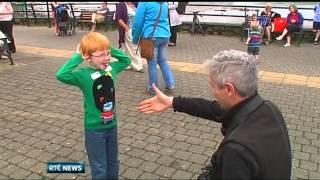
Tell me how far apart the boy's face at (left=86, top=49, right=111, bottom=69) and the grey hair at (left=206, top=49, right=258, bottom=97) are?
3.52ft

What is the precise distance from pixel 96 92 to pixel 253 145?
158 cm

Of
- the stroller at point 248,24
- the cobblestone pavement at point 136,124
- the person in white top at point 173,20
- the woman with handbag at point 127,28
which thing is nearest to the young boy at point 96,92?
the cobblestone pavement at point 136,124

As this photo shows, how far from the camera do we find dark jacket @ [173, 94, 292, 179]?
184 cm

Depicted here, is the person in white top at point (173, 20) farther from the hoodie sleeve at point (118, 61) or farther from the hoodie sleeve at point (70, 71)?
the hoodie sleeve at point (70, 71)

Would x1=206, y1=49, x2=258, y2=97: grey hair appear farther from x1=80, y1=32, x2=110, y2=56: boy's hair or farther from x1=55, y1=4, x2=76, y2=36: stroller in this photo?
x1=55, y1=4, x2=76, y2=36: stroller

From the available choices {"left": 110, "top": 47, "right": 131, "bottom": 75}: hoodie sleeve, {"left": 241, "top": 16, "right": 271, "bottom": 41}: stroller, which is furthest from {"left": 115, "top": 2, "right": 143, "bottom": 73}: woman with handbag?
{"left": 241, "top": 16, "right": 271, "bottom": 41}: stroller

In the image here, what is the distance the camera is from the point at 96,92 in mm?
3139

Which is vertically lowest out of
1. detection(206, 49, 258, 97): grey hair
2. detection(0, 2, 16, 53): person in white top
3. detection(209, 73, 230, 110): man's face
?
detection(0, 2, 16, 53): person in white top

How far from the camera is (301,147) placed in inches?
178

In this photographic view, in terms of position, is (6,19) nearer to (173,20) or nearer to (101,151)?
(173,20)

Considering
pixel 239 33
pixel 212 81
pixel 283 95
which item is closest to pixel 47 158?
pixel 212 81

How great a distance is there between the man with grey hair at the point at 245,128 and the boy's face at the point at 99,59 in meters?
1.04

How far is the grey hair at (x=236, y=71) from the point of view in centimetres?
206

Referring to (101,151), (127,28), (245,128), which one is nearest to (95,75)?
(101,151)
